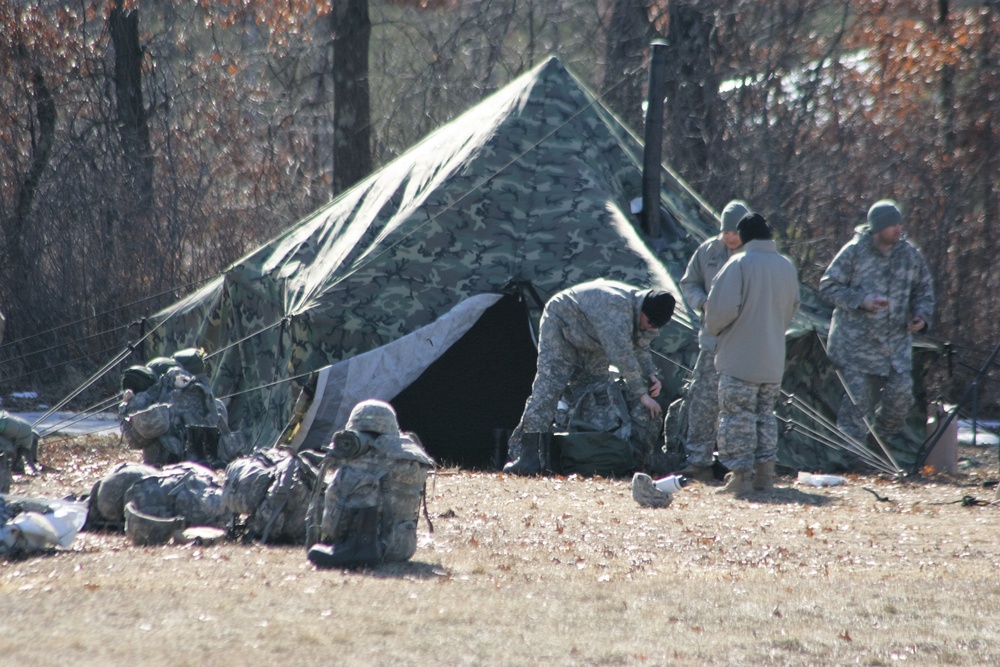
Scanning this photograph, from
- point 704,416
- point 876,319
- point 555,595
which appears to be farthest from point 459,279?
point 555,595

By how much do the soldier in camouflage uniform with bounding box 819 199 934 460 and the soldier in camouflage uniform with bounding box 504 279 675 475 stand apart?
5.59 feet

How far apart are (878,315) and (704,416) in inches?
74.6

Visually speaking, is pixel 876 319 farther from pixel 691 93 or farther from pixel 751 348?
pixel 691 93

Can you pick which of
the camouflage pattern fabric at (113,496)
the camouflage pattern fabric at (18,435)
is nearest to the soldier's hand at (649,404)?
the camouflage pattern fabric at (113,496)

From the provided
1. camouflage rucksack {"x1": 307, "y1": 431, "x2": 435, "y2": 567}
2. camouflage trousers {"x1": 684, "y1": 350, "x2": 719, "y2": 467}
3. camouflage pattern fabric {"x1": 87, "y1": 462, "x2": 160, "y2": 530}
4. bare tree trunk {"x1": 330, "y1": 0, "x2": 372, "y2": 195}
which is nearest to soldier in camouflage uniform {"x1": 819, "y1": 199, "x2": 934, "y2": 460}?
camouflage trousers {"x1": 684, "y1": 350, "x2": 719, "y2": 467}

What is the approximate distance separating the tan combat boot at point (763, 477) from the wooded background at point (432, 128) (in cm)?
625

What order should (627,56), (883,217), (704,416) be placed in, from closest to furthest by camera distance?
(704,416) < (883,217) < (627,56)

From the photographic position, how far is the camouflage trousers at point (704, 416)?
9094 mm

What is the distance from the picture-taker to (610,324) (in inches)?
348

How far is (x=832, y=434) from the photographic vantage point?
1004 centimetres

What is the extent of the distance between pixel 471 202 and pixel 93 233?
757 centimetres

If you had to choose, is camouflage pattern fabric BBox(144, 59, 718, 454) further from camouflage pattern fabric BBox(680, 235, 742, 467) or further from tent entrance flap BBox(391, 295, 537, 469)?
camouflage pattern fabric BBox(680, 235, 742, 467)

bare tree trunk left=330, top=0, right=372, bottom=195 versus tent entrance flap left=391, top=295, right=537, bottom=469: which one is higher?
bare tree trunk left=330, top=0, right=372, bottom=195

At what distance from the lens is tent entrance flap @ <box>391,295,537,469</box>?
10.5m
